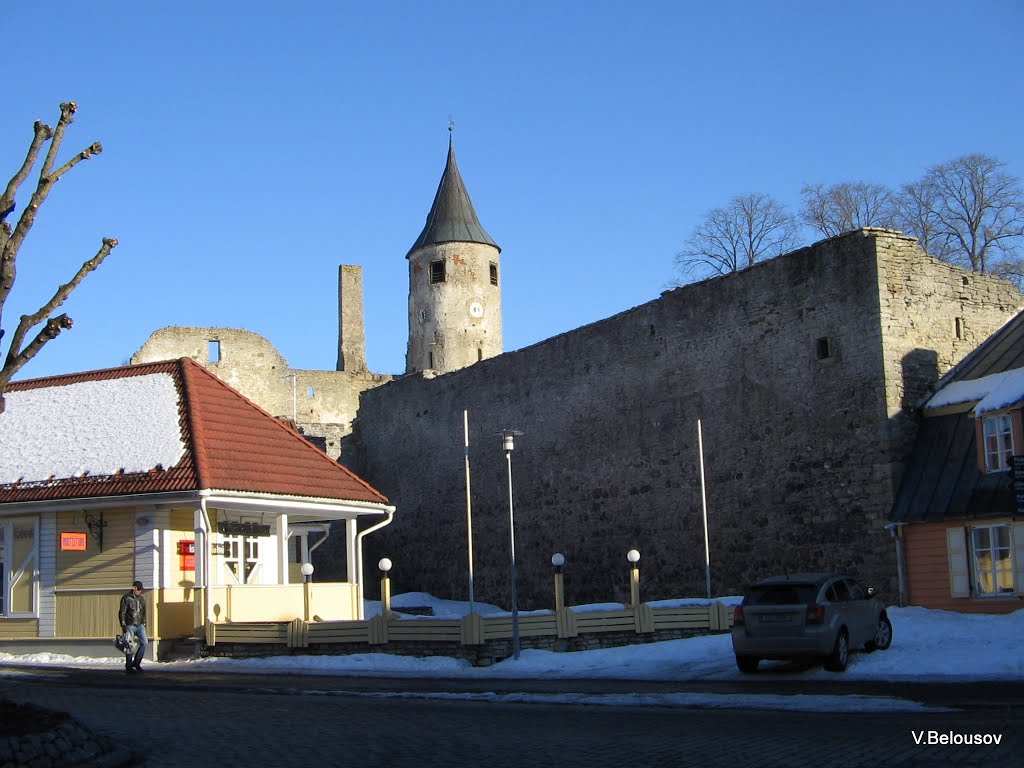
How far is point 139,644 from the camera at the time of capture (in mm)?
18703

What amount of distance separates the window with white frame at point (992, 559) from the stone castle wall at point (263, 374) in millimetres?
37927

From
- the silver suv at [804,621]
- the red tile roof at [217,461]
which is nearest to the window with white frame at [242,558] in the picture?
the red tile roof at [217,461]

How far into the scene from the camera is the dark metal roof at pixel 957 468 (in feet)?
62.4

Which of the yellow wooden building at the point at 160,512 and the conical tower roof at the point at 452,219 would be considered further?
the conical tower roof at the point at 452,219

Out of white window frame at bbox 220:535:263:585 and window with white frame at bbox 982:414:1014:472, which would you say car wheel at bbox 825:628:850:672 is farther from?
white window frame at bbox 220:535:263:585

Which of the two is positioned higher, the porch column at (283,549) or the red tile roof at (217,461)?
the red tile roof at (217,461)

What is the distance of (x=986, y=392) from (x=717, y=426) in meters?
5.94

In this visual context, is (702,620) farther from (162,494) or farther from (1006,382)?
(162,494)

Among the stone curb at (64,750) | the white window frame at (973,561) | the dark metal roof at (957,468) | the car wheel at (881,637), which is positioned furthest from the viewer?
the dark metal roof at (957,468)

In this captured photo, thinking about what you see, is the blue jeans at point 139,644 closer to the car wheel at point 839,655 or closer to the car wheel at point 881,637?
the car wheel at point 839,655

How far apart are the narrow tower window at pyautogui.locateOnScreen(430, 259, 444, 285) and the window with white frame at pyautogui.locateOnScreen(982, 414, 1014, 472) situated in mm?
34859

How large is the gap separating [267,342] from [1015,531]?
4188cm

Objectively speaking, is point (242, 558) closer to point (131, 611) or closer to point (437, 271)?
→ point (131, 611)

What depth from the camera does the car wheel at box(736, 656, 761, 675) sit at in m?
15.7
